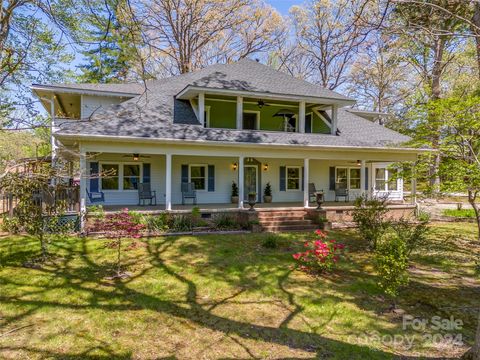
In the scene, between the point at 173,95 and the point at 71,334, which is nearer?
the point at 71,334

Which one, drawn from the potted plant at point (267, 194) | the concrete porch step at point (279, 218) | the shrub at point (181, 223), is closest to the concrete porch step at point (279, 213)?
the concrete porch step at point (279, 218)

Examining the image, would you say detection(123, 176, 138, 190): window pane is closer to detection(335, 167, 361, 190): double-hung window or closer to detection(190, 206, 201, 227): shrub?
detection(190, 206, 201, 227): shrub

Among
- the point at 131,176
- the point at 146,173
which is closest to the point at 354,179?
the point at 146,173

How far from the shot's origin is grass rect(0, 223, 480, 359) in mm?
4352

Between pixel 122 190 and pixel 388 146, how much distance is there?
11.7m

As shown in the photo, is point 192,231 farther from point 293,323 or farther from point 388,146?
point 388,146

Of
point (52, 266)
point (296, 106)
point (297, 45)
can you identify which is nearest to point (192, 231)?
point (52, 266)

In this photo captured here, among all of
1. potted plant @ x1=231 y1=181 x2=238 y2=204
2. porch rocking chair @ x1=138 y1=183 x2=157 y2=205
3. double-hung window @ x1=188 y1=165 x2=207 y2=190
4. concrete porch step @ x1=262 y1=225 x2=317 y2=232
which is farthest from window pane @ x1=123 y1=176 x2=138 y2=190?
concrete porch step @ x1=262 y1=225 x2=317 y2=232

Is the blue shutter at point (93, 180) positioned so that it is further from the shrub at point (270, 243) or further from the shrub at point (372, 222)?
the shrub at point (372, 222)

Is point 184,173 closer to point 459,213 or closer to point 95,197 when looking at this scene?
point 95,197

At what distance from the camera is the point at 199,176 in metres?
14.7

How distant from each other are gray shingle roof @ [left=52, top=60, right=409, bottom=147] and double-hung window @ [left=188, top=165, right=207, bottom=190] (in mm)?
2149

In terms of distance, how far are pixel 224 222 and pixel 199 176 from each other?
4.02m

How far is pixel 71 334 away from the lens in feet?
14.8
